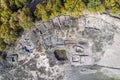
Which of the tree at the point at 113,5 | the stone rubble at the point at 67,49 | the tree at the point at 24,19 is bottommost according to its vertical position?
the stone rubble at the point at 67,49

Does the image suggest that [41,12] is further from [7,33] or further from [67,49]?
[67,49]

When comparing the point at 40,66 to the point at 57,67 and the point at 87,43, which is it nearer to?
the point at 57,67

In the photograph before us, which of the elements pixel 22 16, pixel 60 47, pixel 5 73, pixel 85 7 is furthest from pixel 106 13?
pixel 5 73

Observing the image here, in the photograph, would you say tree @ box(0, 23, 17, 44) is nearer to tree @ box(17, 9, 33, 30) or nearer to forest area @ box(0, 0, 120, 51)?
forest area @ box(0, 0, 120, 51)

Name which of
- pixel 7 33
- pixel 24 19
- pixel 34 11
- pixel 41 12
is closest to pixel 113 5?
pixel 41 12

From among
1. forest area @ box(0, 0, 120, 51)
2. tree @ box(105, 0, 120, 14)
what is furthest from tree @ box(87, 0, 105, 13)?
tree @ box(105, 0, 120, 14)

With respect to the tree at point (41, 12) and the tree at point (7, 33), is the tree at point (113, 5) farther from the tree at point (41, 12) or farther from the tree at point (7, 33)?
the tree at point (7, 33)

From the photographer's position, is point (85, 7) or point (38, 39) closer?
point (85, 7)

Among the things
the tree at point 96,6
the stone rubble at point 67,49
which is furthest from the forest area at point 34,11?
the stone rubble at point 67,49
